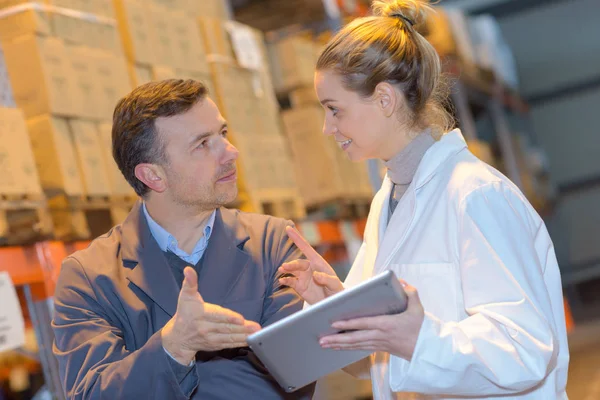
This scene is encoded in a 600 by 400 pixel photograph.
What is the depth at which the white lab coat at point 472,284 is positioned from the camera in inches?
71.4

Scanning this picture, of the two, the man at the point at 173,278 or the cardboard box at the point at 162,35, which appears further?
the cardboard box at the point at 162,35

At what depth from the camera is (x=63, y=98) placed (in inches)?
141

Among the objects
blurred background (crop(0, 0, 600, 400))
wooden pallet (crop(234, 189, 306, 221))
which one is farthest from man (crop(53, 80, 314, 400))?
wooden pallet (crop(234, 189, 306, 221))

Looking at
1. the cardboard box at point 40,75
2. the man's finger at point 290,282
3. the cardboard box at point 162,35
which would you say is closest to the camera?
the man's finger at point 290,282

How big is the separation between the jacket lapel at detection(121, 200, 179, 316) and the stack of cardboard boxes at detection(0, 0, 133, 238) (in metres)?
1.27

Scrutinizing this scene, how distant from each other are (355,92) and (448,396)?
2.75 feet

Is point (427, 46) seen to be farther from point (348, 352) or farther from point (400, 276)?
point (348, 352)

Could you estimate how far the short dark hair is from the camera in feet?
7.84

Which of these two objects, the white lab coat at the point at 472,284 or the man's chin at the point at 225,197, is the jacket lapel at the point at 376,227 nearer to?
the white lab coat at the point at 472,284

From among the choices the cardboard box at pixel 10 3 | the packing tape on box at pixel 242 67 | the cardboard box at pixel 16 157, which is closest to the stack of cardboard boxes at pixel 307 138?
the packing tape on box at pixel 242 67

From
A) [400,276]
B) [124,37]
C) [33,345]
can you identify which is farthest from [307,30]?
[400,276]

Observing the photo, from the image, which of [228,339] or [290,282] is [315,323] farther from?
[290,282]

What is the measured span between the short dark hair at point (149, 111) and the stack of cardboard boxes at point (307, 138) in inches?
125

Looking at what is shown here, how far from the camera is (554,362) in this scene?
6.68ft
